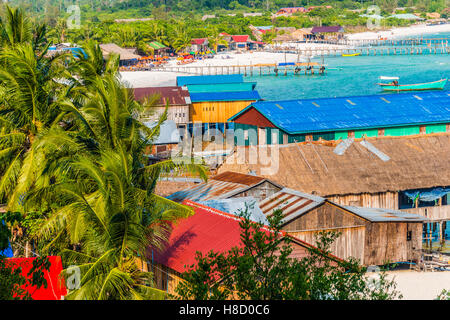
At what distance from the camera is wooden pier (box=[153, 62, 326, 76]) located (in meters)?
97.1

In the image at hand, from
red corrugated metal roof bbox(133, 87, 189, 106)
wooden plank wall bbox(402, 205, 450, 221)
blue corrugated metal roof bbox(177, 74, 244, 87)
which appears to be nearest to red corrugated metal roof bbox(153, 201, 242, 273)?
wooden plank wall bbox(402, 205, 450, 221)

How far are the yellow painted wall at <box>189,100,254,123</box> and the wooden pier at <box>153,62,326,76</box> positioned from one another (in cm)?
4870

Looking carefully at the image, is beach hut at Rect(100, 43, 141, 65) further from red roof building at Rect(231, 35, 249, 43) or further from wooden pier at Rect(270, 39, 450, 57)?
red roof building at Rect(231, 35, 249, 43)

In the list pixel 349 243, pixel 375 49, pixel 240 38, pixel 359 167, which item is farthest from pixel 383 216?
pixel 375 49

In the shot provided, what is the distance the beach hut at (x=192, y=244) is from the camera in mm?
15625

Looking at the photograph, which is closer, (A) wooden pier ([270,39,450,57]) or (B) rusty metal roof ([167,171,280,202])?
(B) rusty metal roof ([167,171,280,202])

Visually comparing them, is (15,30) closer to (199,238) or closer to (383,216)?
(199,238)

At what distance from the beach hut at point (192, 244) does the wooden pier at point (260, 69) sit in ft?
254

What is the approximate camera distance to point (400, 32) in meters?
185

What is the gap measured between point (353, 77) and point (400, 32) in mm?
99430

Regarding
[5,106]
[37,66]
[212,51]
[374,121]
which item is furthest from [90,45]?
[212,51]

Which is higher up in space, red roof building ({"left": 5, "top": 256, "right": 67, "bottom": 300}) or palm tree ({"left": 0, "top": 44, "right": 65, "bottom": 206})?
palm tree ({"left": 0, "top": 44, "right": 65, "bottom": 206})

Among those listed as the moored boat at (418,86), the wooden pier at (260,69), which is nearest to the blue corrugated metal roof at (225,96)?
the moored boat at (418,86)

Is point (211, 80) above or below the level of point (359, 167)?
above
